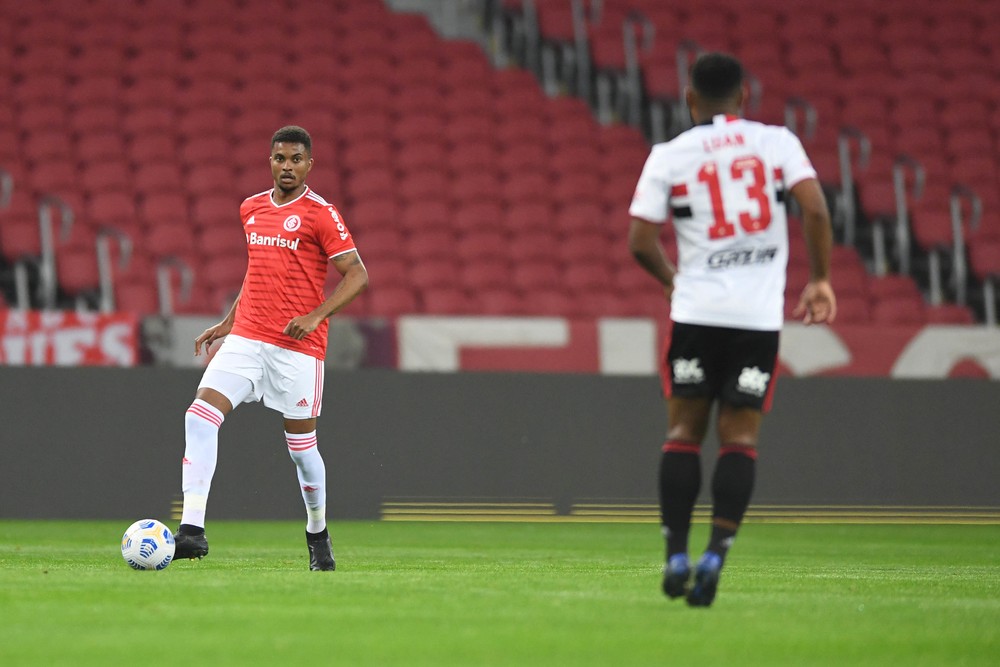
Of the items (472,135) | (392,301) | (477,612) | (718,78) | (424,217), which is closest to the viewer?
(477,612)

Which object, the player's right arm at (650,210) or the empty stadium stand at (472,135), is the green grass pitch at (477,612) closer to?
the player's right arm at (650,210)

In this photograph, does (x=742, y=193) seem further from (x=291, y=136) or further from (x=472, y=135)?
(x=472, y=135)

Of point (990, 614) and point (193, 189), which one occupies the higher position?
point (193, 189)

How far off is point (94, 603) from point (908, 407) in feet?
31.1

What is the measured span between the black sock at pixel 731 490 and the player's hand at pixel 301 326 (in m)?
2.30

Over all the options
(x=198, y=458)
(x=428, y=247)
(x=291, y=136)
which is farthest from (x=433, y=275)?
(x=198, y=458)

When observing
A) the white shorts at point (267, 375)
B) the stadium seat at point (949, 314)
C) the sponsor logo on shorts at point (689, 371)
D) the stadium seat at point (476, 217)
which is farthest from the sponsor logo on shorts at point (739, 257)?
the stadium seat at point (949, 314)

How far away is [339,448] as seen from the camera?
40.5 feet

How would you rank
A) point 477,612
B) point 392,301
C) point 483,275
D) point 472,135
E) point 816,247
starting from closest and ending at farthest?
point 477,612 < point 816,247 < point 392,301 < point 483,275 < point 472,135

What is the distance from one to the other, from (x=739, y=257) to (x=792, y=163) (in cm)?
37

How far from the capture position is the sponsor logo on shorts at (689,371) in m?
5.24

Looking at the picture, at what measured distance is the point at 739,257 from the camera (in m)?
5.26

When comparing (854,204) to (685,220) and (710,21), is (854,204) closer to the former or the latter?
(710,21)

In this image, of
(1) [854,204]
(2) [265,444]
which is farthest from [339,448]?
(1) [854,204]
